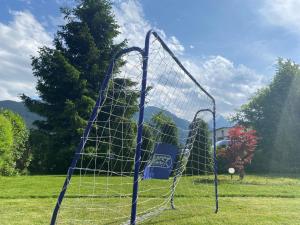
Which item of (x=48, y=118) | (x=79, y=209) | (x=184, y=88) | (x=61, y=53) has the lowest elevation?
(x=79, y=209)

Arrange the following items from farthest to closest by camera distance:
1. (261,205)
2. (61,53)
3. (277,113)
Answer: (277,113)
(61,53)
(261,205)

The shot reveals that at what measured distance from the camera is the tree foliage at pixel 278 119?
22938 mm

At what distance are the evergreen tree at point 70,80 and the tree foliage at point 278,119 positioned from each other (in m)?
10.2

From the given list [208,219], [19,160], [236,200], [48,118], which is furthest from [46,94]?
[208,219]

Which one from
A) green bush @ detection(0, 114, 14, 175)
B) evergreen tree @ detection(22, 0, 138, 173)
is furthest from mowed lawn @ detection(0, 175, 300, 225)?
evergreen tree @ detection(22, 0, 138, 173)

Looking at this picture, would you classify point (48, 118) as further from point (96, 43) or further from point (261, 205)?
point (261, 205)

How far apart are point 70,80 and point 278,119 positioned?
48.2 ft

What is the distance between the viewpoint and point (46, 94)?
1923cm

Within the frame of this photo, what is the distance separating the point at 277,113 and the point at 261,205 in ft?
62.1

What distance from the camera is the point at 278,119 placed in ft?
81.2

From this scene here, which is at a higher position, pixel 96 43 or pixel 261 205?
pixel 96 43

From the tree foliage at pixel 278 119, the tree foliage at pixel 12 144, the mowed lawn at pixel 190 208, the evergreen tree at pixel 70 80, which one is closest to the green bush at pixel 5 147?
the tree foliage at pixel 12 144


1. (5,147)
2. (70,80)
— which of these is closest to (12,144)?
(5,147)

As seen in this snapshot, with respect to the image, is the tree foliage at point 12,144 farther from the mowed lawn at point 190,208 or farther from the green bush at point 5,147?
the mowed lawn at point 190,208
